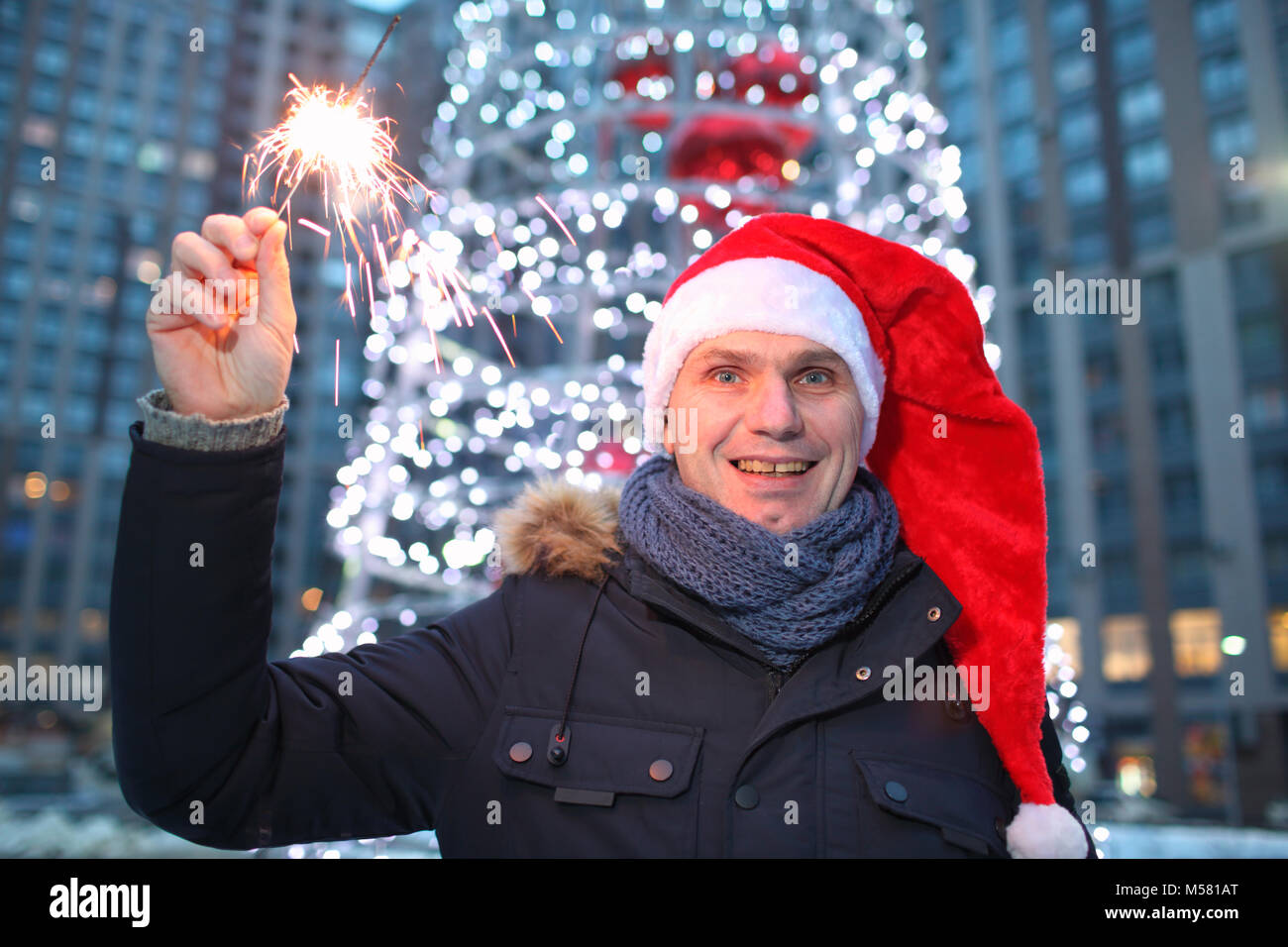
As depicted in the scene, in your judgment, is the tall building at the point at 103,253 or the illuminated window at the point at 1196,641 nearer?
the illuminated window at the point at 1196,641

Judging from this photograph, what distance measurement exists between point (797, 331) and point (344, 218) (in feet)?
3.00

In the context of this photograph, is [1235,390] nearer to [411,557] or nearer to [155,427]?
[411,557]

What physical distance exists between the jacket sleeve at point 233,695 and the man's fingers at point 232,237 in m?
0.22

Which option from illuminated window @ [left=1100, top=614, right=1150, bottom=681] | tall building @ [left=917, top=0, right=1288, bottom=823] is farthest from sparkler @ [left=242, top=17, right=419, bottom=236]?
illuminated window @ [left=1100, top=614, right=1150, bottom=681]

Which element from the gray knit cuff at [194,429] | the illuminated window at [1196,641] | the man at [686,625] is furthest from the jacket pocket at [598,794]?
the illuminated window at [1196,641]

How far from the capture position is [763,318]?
158 cm

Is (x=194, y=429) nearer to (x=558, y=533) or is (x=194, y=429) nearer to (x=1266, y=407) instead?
(x=558, y=533)

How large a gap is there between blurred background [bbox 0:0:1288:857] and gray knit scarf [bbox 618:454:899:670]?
11.9 inches

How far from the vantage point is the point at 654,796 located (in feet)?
4.11

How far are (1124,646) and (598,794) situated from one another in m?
32.6

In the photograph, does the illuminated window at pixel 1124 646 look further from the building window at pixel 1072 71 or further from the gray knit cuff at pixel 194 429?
the gray knit cuff at pixel 194 429

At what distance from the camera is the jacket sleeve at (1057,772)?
4.98ft

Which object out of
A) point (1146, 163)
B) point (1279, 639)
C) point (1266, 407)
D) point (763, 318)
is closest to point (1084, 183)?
point (1146, 163)
